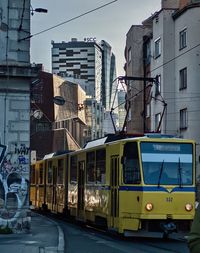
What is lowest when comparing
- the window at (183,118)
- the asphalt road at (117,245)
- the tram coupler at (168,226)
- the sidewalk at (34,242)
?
the asphalt road at (117,245)

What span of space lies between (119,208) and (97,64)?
8256cm

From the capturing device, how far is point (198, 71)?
119 ft

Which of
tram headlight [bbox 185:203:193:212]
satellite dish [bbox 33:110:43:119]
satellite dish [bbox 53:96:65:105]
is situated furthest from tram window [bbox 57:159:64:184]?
satellite dish [bbox 53:96:65:105]

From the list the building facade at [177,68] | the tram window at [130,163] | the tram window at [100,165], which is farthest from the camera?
the building facade at [177,68]

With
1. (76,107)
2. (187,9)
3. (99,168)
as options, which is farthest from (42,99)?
(99,168)

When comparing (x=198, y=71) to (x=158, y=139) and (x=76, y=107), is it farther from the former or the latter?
(x=76, y=107)

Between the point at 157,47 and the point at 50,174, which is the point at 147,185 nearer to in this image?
the point at 50,174

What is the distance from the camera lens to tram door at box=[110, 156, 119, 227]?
17.2 meters

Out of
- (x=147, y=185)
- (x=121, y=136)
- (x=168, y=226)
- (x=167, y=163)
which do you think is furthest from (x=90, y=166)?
(x=168, y=226)

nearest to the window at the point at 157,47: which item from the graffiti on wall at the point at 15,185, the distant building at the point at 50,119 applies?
the graffiti on wall at the point at 15,185

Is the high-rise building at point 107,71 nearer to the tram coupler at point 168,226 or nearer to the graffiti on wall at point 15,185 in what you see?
the graffiti on wall at point 15,185

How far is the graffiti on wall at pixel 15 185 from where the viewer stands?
17594 mm

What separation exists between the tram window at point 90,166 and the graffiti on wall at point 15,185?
3099 millimetres

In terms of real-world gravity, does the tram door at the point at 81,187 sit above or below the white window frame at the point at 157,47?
below
